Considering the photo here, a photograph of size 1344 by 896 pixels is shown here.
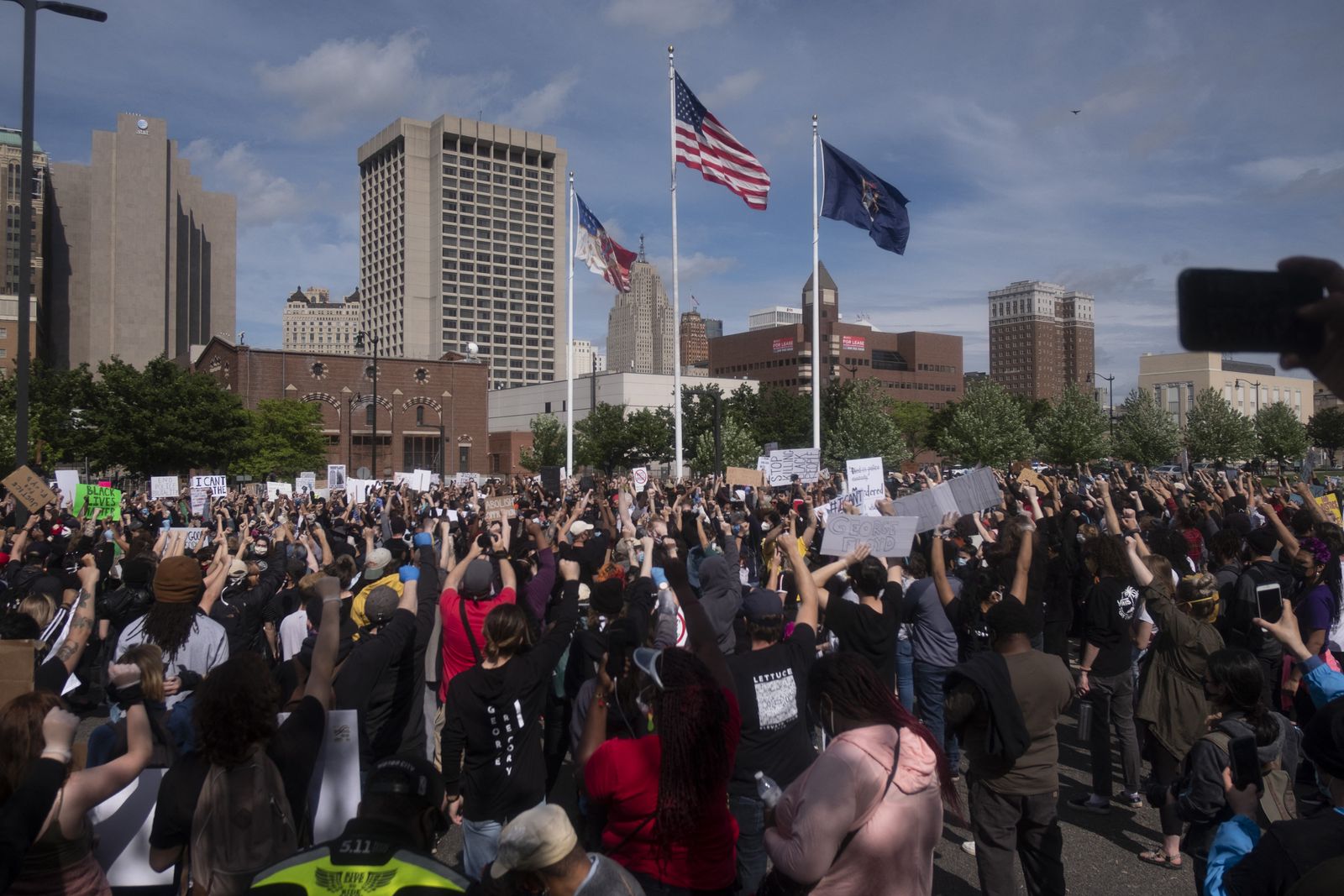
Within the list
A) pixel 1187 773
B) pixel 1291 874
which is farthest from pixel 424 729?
pixel 1291 874

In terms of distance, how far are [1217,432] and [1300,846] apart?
72651mm

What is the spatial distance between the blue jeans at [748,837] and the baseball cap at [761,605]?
0.92 m

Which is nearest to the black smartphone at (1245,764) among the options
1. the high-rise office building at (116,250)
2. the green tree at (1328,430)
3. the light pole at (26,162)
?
the light pole at (26,162)

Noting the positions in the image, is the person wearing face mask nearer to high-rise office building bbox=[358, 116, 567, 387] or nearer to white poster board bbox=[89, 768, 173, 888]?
white poster board bbox=[89, 768, 173, 888]

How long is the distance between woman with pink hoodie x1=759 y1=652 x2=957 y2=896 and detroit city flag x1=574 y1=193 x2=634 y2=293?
903 inches

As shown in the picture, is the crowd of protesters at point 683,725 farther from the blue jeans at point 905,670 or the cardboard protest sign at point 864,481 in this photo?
the cardboard protest sign at point 864,481

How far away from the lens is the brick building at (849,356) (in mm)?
126312

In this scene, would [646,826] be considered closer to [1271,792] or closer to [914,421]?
[1271,792]

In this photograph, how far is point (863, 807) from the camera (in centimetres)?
338

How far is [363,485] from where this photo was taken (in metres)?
24.3

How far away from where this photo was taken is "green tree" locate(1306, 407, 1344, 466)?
76.2 metres

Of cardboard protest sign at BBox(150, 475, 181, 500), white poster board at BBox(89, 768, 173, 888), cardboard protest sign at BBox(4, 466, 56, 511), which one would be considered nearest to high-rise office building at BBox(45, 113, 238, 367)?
cardboard protest sign at BBox(150, 475, 181, 500)

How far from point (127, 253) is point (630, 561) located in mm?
137306

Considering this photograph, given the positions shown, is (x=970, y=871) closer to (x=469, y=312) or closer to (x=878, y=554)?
(x=878, y=554)
